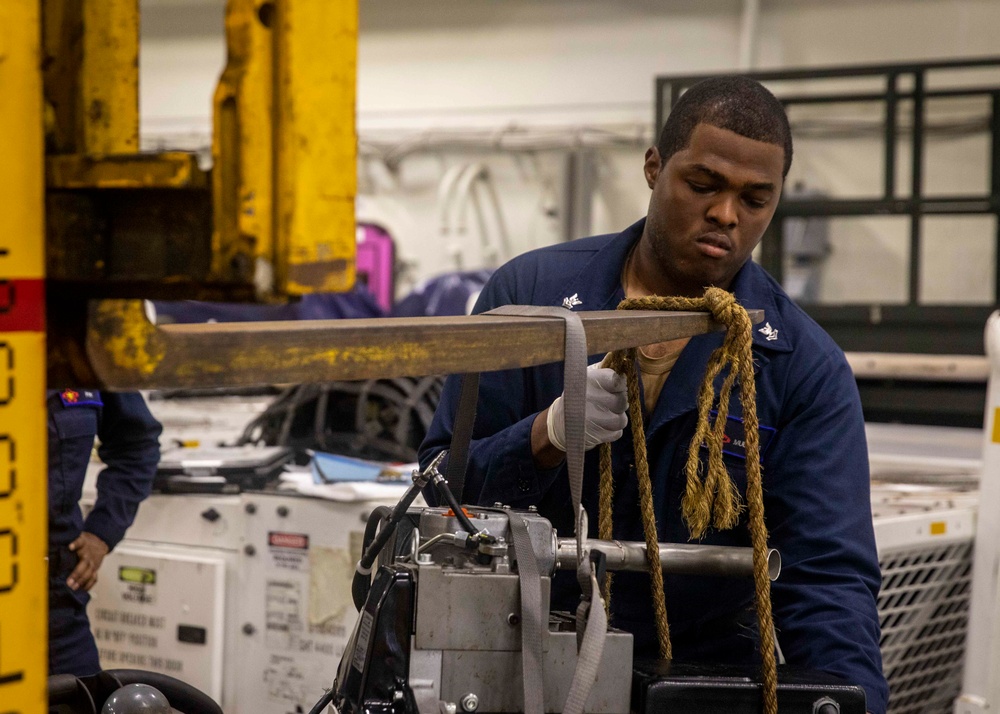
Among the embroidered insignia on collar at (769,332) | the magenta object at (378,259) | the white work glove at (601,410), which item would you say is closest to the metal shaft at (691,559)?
the white work glove at (601,410)

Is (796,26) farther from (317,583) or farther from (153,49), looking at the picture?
(317,583)

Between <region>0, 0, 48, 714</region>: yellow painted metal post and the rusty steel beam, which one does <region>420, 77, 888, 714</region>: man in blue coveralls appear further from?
<region>0, 0, 48, 714</region>: yellow painted metal post

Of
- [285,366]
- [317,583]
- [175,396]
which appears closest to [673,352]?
[285,366]

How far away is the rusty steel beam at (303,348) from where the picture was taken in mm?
889

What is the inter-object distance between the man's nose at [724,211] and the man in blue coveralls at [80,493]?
4.93 feet

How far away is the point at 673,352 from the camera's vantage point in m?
1.75

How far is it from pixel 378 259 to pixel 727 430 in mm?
6554

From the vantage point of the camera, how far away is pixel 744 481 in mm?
1646

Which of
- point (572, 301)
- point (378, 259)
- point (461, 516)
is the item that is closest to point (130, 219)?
point (461, 516)

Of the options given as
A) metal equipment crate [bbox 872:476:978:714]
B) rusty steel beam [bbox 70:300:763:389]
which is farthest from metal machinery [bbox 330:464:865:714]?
metal equipment crate [bbox 872:476:978:714]

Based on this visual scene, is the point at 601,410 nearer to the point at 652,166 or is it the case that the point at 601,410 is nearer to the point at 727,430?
the point at 727,430

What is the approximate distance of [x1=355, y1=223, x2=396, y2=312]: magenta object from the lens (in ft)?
26.3

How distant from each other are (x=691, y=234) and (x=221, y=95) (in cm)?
96

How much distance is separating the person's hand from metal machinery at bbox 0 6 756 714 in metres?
1.76
